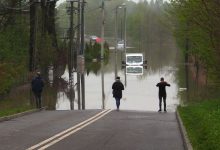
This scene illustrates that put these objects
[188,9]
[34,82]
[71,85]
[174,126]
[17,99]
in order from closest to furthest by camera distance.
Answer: [174,126]
[188,9]
[34,82]
[17,99]
[71,85]

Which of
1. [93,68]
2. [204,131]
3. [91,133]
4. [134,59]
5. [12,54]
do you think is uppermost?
[12,54]

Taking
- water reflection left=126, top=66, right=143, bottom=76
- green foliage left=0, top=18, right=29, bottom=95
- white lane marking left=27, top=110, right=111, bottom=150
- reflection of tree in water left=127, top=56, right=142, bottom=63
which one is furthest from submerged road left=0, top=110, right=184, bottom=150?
reflection of tree in water left=127, top=56, right=142, bottom=63

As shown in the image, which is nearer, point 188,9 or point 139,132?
point 139,132

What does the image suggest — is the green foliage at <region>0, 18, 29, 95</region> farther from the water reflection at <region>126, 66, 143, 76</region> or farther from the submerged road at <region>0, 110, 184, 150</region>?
the water reflection at <region>126, 66, 143, 76</region>

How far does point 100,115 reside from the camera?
23.4 m

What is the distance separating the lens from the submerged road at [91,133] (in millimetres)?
13844

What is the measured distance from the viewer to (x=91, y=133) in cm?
1650

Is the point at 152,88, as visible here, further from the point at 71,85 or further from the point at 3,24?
the point at 3,24

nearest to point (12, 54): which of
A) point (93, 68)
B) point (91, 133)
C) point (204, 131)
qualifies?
point (91, 133)

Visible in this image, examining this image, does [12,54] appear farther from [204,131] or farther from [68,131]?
[204,131]

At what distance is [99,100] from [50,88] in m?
7.55

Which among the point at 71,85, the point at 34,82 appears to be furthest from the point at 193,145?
the point at 71,85

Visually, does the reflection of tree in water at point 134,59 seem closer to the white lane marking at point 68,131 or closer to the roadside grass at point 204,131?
the white lane marking at point 68,131

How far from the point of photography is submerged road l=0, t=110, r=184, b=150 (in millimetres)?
13844
